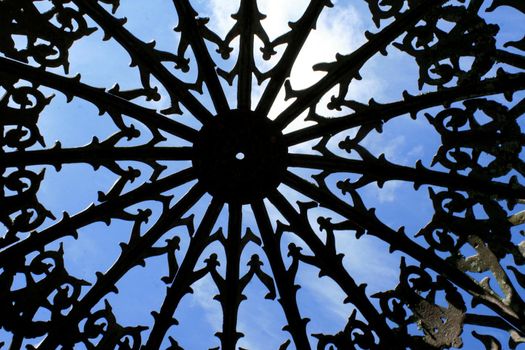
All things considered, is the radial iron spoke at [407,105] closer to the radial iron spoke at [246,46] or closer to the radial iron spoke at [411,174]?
the radial iron spoke at [411,174]

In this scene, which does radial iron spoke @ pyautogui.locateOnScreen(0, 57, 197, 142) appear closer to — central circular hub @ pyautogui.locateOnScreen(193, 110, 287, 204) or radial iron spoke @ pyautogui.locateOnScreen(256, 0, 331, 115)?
central circular hub @ pyautogui.locateOnScreen(193, 110, 287, 204)

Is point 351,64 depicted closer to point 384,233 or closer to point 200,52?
point 200,52

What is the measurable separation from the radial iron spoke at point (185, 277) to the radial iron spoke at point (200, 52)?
1.34 m

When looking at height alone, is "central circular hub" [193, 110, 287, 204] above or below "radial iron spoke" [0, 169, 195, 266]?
above

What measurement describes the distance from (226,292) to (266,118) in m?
2.37

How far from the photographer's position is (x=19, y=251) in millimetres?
11547

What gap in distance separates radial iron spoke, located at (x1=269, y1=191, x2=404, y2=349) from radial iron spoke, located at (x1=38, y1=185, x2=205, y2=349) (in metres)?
1.18

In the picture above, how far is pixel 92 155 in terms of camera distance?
38.6 feet

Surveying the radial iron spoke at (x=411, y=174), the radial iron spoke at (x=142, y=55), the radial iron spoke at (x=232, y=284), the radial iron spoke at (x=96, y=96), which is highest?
the radial iron spoke at (x=142, y=55)

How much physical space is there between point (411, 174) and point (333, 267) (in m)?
1.61

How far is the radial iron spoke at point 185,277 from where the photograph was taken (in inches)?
463

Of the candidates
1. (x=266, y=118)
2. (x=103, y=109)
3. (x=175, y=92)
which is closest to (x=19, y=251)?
(x=103, y=109)

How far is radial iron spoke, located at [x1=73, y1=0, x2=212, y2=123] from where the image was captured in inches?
467

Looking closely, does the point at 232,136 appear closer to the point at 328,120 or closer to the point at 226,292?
the point at 328,120
